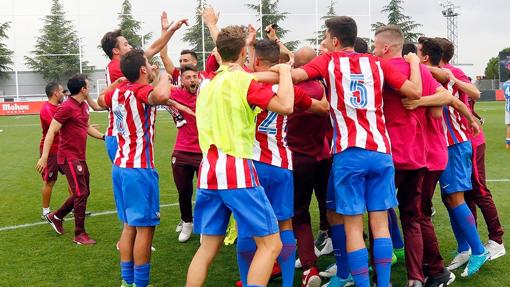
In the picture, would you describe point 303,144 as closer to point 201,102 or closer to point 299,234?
point 299,234

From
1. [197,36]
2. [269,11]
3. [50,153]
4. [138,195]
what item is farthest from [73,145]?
[269,11]

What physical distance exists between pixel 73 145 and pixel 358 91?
468 cm

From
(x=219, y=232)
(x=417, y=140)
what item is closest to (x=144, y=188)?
(x=219, y=232)

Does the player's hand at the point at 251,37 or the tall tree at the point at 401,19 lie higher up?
the tall tree at the point at 401,19

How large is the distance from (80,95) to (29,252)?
2201 mm

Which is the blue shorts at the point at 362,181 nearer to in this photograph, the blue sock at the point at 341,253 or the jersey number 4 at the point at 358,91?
the jersey number 4 at the point at 358,91

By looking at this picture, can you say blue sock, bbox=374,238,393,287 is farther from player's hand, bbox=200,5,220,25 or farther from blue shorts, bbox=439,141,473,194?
player's hand, bbox=200,5,220,25

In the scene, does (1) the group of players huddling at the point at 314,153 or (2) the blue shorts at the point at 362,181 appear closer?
(1) the group of players huddling at the point at 314,153

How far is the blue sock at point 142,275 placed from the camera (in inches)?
214

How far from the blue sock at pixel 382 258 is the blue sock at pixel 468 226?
1365mm

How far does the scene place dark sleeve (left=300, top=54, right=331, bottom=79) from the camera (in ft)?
15.8

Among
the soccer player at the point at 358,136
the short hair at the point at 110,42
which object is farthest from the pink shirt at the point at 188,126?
the soccer player at the point at 358,136

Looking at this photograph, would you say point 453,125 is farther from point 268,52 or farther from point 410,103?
point 268,52

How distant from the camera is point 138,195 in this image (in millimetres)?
5430
